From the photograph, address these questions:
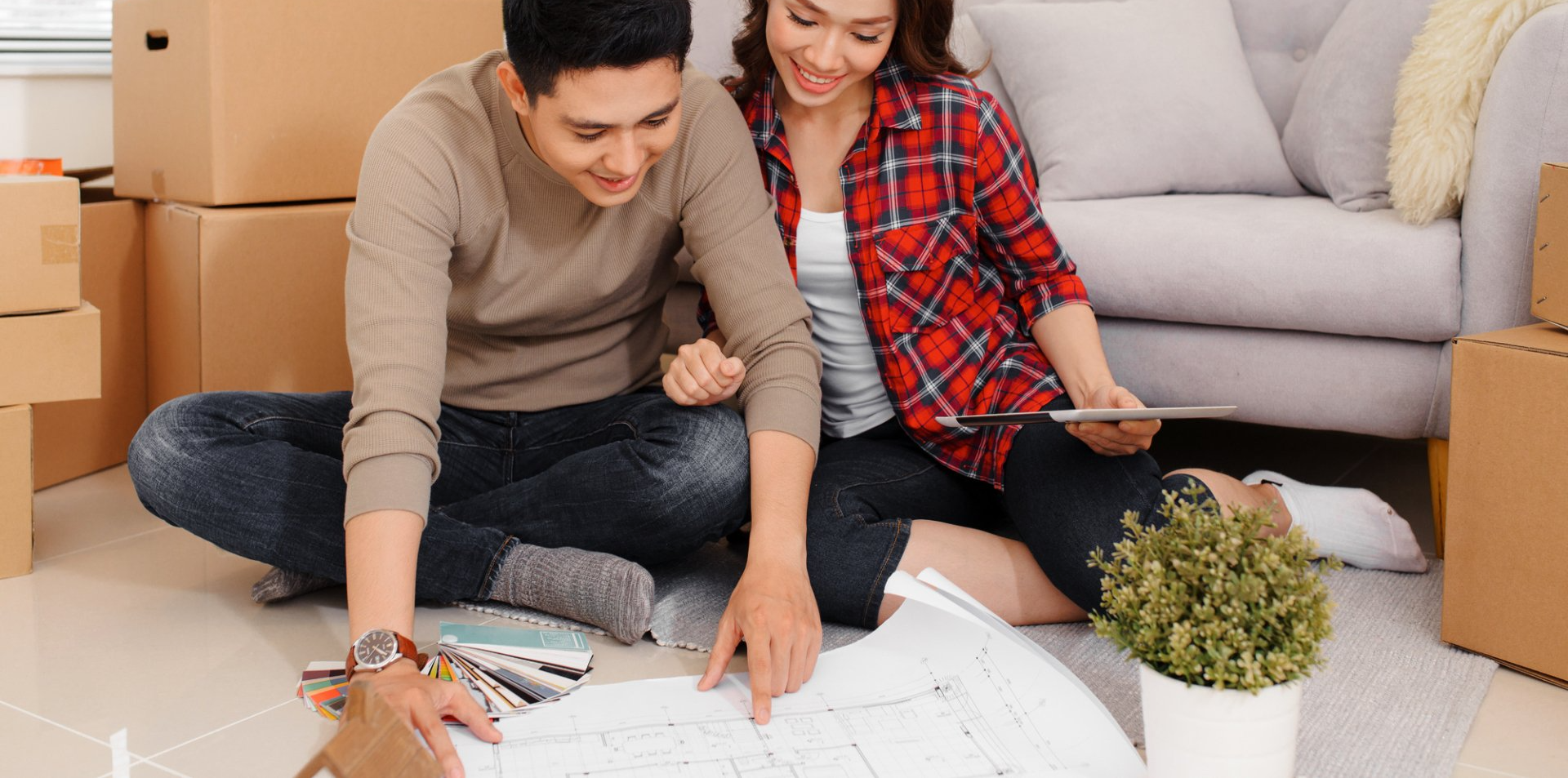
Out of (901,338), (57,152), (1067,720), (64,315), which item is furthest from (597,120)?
(57,152)

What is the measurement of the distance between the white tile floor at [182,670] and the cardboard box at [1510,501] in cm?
5

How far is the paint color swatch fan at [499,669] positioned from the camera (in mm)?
982

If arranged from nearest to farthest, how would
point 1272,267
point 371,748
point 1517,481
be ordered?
point 371,748
point 1517,481
point 1272,267

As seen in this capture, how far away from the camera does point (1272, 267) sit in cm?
148

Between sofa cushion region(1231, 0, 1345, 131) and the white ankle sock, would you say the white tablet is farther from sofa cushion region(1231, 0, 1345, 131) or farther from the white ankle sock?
sofa cushion region(1231, 0, 1345, 131)

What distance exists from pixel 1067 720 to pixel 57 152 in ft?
6.46

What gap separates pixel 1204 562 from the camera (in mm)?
746

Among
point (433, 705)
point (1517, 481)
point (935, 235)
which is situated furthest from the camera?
point (935, 235)

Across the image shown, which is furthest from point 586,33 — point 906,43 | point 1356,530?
point 1356,530

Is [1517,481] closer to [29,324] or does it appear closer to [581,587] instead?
[581,587]

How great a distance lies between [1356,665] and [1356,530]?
29 centimetres

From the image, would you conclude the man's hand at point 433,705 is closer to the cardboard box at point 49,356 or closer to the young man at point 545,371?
the young man at point 545,371

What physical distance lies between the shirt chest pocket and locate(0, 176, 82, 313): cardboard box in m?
0.90

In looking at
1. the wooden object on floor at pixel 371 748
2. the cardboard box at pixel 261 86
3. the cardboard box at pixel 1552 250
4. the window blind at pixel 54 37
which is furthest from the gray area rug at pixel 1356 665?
the window blind at pixel 54 37
